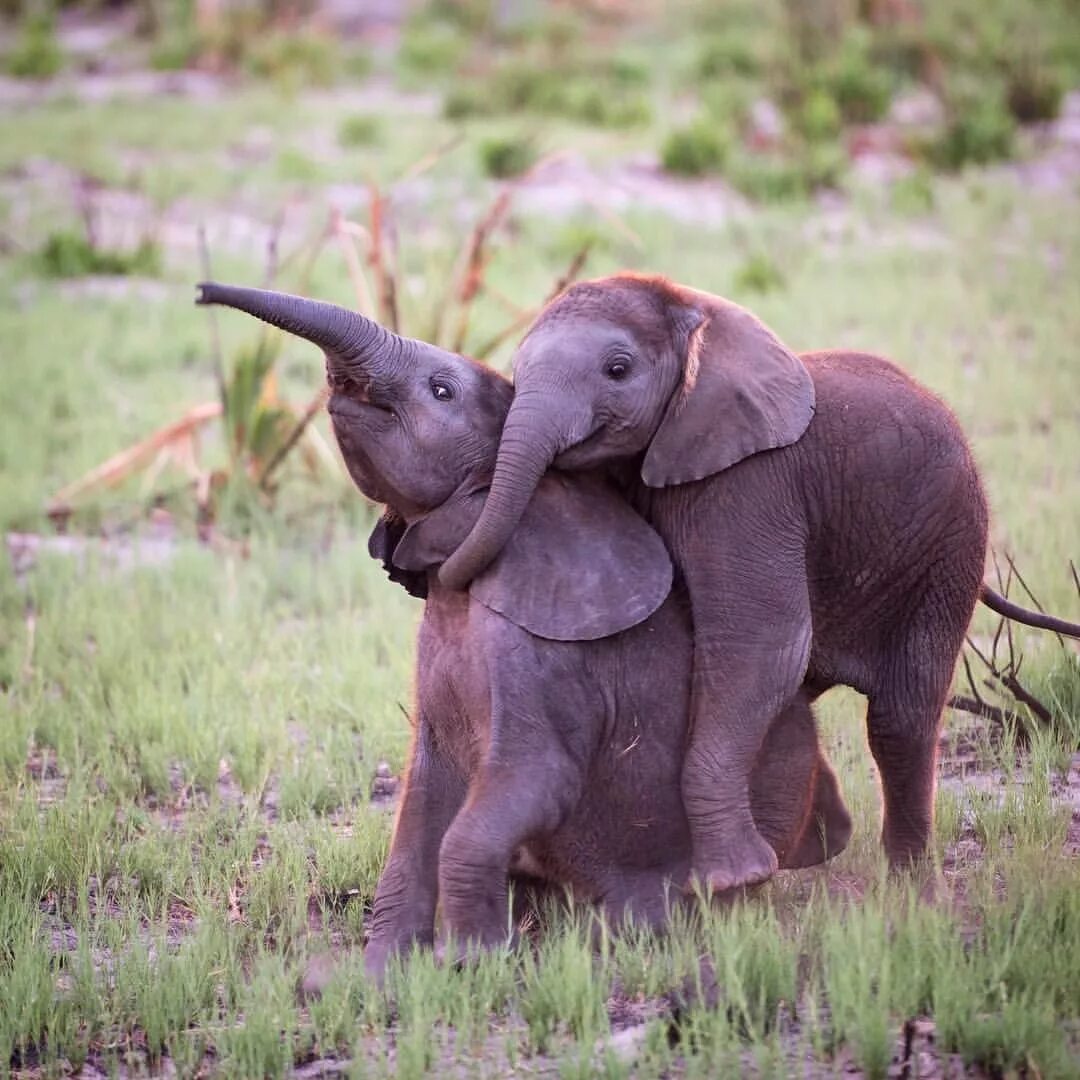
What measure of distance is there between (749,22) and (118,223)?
441 inches

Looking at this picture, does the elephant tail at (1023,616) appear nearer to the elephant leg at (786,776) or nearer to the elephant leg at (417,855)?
the elephant leg at (786,776)

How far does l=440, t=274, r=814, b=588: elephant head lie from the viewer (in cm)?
384

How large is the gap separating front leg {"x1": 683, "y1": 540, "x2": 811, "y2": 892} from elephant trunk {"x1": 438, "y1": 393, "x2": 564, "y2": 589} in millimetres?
437

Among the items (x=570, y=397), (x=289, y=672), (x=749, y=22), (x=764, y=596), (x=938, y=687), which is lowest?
(x=289, y=672)

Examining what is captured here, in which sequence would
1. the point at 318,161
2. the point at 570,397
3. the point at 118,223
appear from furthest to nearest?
the point at 318,161, the point at 118,223, the point at 570,397

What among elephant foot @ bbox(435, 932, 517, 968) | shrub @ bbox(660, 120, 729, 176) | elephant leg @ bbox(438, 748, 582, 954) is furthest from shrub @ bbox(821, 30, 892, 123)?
elephant foot @ bbox(435, 932, 517, 968)

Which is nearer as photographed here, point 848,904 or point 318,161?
point 848,904

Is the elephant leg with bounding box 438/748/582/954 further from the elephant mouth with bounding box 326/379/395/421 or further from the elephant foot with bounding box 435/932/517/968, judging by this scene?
the elephant mouth with bounding box 326/379/395/421

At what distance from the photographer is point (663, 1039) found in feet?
11.8

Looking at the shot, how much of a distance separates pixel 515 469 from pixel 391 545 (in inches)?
21.1

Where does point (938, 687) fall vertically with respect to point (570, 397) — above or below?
below

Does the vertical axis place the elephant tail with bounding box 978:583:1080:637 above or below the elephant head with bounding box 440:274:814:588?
below

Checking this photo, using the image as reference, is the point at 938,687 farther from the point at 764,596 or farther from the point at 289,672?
the point at 289,672

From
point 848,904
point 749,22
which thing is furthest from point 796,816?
point 749,22
